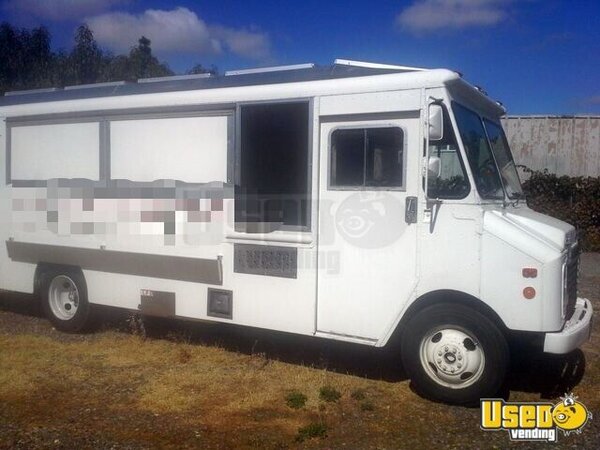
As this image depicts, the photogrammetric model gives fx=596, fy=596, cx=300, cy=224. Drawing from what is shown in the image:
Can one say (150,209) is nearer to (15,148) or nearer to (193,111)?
(193,111)

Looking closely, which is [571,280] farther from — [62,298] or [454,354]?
[62,298]

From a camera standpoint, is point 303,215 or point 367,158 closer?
point 367,158

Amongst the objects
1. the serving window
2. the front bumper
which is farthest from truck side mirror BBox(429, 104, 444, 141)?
the front bumper

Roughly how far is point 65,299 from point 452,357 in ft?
17.1

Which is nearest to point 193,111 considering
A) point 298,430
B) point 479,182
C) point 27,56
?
point 479,182

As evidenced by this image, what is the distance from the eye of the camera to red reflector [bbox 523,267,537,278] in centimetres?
497

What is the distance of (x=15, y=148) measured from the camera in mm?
7980

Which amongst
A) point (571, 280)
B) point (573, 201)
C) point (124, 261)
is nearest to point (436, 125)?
point (571, 280)

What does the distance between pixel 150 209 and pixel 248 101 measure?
1.74 m

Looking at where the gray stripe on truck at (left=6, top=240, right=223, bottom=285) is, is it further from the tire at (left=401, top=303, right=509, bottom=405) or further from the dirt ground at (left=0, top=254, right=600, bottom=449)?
the tire at (left=401, top=303, right=509, bottom=405)

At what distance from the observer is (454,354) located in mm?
5344

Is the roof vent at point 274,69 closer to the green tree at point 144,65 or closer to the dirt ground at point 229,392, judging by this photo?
the dirt ground at point 229,392

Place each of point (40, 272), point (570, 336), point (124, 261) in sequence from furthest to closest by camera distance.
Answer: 1. point (40, 272)
2. point (124, 261)
3. point (570, 336)

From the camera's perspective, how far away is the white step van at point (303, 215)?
5.26 metres
